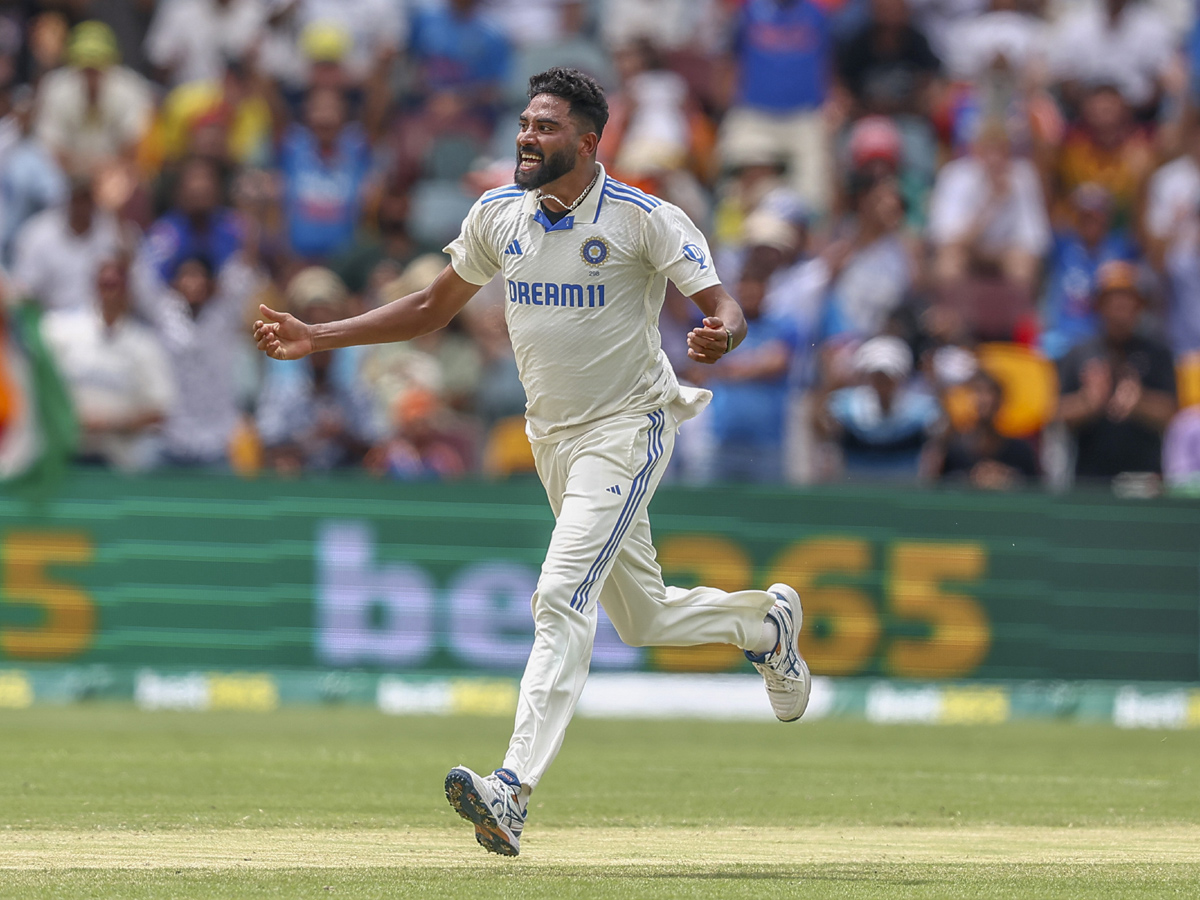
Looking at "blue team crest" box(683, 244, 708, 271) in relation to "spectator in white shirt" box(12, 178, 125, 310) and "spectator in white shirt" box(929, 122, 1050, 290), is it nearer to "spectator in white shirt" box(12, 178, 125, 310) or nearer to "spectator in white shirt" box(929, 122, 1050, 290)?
"spectator in white shirt" box(929, 122, 1050, 290)

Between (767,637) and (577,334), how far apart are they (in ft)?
5.32

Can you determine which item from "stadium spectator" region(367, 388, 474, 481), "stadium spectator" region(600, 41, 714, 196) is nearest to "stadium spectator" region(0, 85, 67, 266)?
"stadium spectator" region(367, 388, 474, 481)

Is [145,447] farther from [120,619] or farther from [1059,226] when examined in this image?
[1059,226]

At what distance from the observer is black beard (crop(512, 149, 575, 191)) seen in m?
6.61

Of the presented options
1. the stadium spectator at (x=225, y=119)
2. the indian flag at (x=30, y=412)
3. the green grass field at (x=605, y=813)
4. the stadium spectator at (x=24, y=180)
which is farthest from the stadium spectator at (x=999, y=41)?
the indian flag at (x=30, y=412)

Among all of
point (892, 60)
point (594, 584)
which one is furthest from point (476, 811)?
point (892, 60)

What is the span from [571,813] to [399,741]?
3.13m

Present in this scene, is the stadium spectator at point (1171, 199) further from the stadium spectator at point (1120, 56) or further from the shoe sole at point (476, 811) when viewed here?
the shoe sole at point (476, 811)

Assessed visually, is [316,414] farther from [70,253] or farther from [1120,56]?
[1120,56]

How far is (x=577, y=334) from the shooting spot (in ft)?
22.1

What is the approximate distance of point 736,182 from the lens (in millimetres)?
15859

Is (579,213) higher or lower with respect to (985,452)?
higher

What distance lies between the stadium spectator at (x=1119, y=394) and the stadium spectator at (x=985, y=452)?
518 mm

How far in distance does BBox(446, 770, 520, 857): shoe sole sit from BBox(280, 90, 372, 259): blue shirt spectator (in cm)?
1064
